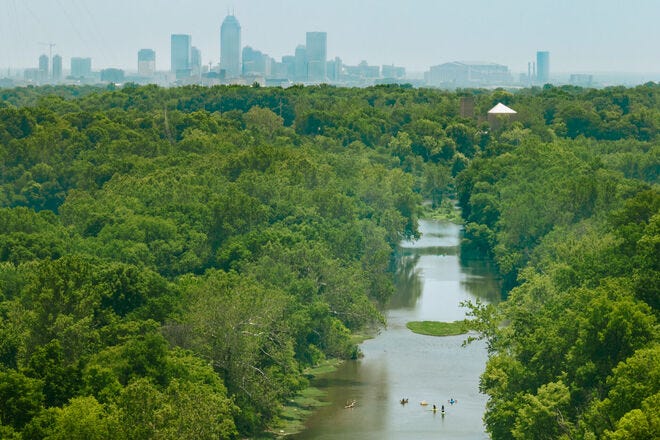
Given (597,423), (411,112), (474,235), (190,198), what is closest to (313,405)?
(597,423)

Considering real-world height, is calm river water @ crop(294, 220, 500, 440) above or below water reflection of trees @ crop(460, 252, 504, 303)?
below

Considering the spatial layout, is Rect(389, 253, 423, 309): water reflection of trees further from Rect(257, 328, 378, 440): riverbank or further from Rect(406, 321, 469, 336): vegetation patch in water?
Rect(257, 328, 378, 440): riverbank

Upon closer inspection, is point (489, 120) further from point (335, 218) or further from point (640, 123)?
point (335, 218)

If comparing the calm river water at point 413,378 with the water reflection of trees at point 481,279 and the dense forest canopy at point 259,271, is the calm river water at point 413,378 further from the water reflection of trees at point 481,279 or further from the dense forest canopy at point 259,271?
the dense forest canopy at point 259,271

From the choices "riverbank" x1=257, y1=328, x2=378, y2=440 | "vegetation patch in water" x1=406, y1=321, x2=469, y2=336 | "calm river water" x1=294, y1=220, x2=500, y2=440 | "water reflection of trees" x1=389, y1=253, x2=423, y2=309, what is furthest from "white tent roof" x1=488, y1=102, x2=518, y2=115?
"riverbank" x1=257, y1=328, x2=378, y2=440

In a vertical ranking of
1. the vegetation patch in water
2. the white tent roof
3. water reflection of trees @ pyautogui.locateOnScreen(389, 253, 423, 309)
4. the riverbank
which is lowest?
the riverbank

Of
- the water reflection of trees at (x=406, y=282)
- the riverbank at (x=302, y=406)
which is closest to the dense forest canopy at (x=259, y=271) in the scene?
the riverbank at (x=302, y=406)
